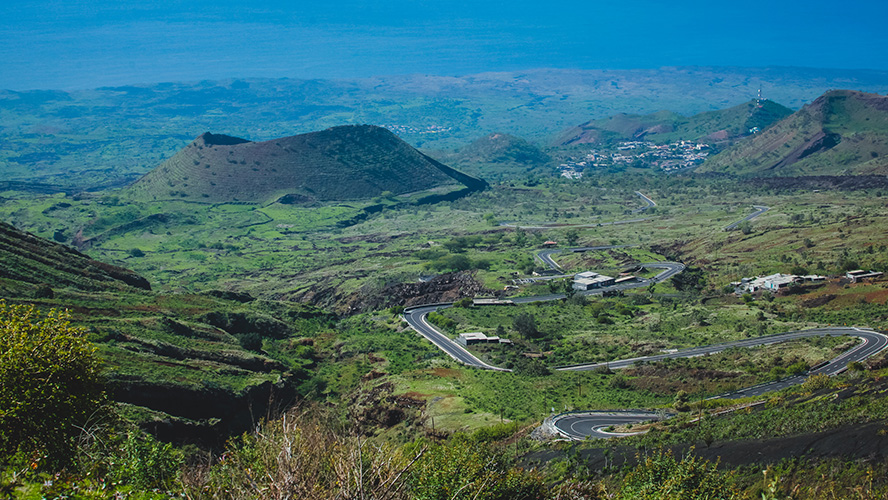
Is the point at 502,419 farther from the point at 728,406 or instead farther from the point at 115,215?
the point at 115,215

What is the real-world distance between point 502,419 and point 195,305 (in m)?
46.8

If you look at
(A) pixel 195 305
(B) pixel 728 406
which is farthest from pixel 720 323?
(A) pixel 195 305

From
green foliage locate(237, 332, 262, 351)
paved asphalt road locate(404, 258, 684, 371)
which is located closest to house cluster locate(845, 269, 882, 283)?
paved asphalt road locate(404, 258, 684, 371)

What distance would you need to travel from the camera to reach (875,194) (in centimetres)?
16450

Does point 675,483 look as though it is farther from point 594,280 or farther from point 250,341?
point 594,280

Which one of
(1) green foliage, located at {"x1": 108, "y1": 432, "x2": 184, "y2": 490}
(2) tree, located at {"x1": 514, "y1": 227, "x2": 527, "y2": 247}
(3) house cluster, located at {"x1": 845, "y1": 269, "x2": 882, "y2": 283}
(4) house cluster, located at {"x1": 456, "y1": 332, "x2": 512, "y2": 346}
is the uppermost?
(1) green foliage, located at {"x1": 108, "y1": 432, "x2": 184, "y2": 490}

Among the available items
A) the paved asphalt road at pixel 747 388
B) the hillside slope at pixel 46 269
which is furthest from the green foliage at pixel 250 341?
the paved asphalt road at pixel 747 388

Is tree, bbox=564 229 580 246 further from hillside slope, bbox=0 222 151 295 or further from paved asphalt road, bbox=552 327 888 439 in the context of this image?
hillside slope, bbox=0 222 151 295

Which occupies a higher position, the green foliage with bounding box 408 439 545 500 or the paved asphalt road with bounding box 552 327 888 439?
the green foliage with bounding box 408 439 545 500

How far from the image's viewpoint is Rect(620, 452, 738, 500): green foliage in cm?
2211

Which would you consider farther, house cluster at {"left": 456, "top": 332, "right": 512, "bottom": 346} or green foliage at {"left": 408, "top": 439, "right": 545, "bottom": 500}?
house cluster at {"left": 456, "top": 332, "right": 512, "bottom": 346}

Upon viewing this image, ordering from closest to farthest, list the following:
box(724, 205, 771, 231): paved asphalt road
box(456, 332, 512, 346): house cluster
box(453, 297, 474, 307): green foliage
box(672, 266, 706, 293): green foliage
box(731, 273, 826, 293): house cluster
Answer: box(456, 332, 512, 346): house cluster, box(731, 273, 826, 293): house cluster, box(453, 297, 474, 307): green foliage, box(672, 266, 706, 293): green foliage, box(724, 205, 771, 231): paved asphalt road

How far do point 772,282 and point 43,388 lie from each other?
86.0 meters

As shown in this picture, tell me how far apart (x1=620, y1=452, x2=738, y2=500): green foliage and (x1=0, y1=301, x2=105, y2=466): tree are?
1786cm
